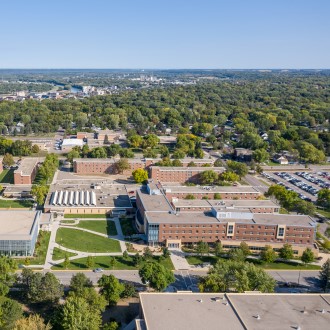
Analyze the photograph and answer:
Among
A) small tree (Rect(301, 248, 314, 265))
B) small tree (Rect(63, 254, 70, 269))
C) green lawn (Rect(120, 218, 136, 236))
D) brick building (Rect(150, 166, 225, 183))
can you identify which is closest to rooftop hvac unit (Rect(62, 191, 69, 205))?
green lawn (Rect(120, 218, 136, 236))

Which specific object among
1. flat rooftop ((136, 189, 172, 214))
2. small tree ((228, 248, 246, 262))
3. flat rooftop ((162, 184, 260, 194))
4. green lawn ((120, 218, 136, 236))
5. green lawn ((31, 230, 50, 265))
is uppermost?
flat rooftop ((136, 189, 172, 214))

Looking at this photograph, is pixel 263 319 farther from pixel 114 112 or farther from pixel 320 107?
pixel 320 107

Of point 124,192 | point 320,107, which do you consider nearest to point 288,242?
point 124,192

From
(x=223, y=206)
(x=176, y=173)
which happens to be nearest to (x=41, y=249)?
(x=223, y=206)

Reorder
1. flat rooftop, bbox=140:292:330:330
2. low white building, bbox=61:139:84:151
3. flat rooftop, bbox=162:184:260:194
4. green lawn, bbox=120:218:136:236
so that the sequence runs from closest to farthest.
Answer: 1. flat rooftop, bbox=140:292:330:330
2. green lawn, bbox=120:218:136:236
3. flat rooftop, bbox=162:184:260:194
4. low white building, bbox=61:139:84:151

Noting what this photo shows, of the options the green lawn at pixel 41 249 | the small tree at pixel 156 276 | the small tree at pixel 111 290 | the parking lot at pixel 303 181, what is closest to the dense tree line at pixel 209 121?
the parking lot at pixel 303 181

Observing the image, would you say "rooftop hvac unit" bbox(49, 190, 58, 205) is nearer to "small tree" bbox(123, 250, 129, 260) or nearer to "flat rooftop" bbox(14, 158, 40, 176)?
"flat rooftop" bbox(14, 158, 40, 176)

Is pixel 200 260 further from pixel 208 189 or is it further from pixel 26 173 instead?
pixel 26 173
